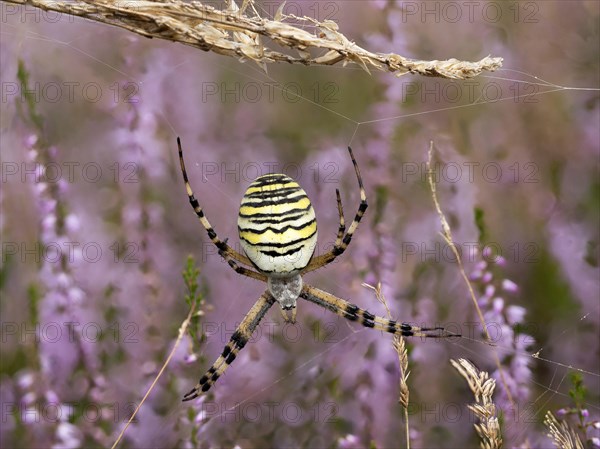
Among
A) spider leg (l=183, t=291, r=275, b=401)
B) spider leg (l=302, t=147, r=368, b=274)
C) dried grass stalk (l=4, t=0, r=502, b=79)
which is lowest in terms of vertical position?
spider leg (l=183, t=291, r=275, b=401)

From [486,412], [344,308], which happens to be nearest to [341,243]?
[344,308]

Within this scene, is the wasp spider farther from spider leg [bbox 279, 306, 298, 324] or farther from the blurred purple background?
the blurred purple background

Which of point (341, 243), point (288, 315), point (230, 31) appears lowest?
point (288, 315)

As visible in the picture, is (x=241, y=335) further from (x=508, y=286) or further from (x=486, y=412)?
(x=486, y=412)

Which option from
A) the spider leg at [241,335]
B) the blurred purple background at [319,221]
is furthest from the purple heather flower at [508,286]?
the spider leg at [241,335]

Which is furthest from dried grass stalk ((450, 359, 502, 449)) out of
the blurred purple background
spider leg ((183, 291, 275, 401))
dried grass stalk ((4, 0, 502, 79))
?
spider leg ((183, 291, 275, 401))

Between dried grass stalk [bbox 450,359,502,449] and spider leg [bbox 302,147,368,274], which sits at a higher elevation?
spider leg [bbox 302,147,368,274]

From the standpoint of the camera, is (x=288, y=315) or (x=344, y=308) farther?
(x=344, y=308)
